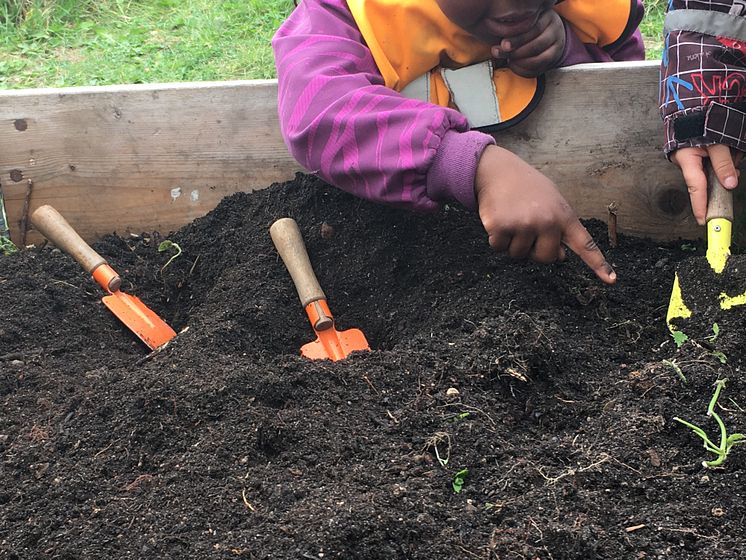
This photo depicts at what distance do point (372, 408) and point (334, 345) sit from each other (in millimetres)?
417

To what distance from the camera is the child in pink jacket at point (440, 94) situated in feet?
6.26

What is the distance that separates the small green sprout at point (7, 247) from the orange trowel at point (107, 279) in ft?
0.31

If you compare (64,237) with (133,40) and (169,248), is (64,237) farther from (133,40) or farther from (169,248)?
A: (133,40)

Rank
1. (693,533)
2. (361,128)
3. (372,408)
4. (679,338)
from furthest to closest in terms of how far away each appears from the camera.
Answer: (361,128) → (679,338) → (372,408) → (693,533)

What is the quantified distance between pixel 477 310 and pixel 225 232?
0.83 meters

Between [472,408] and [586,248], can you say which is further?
[586,248]

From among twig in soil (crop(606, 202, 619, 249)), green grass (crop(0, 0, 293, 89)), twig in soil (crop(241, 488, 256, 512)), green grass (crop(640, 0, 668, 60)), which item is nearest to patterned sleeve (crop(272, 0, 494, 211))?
twig in soil (crop(606, 202, 619, 249))

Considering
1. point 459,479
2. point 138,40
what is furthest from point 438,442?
point 138,40

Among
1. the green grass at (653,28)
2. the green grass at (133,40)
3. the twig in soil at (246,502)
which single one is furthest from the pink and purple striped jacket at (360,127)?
the green grass at (653,28)

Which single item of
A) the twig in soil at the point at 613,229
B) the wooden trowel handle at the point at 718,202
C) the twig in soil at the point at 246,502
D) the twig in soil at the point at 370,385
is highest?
the wooden trowel handle at the point at 718,202

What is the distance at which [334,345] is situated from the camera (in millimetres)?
2092

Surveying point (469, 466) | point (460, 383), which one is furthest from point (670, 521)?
point (460, 383)

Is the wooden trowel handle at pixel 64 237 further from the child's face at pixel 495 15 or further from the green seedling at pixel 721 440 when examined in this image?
the green seedling at pixel 721 440

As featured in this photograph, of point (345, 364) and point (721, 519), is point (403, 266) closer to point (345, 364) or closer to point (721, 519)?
point (345, 364)
